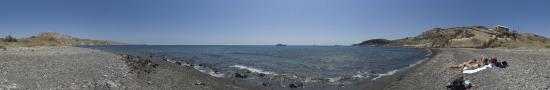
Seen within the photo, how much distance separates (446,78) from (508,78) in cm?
455

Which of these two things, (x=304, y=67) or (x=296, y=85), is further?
(x=304, y=67)

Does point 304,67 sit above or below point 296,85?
above

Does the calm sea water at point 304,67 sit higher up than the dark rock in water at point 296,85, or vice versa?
the calm sea water at point 304,67

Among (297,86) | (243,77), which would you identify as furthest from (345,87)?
(243,77)

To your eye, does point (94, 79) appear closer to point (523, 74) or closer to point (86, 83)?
point (86, 83)

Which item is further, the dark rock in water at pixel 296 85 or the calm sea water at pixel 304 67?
the calm sea water at pixel 304 67

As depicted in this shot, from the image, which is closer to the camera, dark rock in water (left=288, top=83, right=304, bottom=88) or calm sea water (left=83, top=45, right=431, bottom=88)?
dark rock in water (left=288, top=83, right=304, bottom=88)

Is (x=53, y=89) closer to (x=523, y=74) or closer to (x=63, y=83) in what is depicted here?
(x=63, y=83)

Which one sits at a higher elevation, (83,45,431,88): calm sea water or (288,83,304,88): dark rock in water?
(83,45,431,88): calm sea water

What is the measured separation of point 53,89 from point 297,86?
1662 centimetres

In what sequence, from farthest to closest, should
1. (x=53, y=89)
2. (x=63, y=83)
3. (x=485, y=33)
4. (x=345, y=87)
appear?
(x=485, y=33)
(x=345, y=87)
(x=63, y=83)
(x=53, y=89)

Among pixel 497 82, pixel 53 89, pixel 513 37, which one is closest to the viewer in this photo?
pixel 53 89

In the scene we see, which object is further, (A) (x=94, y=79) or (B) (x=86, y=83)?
(A) (x=94, y=79)

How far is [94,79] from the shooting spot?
25.7m
